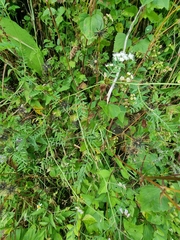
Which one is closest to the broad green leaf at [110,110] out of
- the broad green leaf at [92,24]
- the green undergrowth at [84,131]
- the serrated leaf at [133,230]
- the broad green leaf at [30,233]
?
the green undergrowth at [84,131]

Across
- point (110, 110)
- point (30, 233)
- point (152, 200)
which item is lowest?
point (30, 233)

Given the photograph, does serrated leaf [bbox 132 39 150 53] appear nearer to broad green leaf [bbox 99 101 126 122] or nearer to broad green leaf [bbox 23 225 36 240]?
broad green leaf [bbox 99 101 126 122]

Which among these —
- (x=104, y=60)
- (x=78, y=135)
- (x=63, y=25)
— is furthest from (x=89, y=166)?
(x=63, y=25)

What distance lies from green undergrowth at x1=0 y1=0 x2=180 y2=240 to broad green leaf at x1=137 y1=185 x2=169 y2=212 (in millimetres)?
94

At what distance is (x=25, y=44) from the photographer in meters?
0.91

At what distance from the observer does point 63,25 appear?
999mm

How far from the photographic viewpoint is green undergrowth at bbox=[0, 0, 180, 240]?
0.84m

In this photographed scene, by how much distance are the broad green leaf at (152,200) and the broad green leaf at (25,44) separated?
1.94ft

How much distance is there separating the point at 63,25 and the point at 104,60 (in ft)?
0.70

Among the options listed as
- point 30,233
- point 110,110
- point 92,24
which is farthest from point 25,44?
point 30,233

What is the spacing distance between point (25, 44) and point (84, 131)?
0.38 metres

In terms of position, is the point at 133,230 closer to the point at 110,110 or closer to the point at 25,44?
the point at 110,110

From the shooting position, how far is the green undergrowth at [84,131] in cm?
84

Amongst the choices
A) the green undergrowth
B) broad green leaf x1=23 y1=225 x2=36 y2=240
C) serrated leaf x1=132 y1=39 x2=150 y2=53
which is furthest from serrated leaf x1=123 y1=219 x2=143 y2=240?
serrated leaf x1=132 y1=39 x2=150 y2=53
